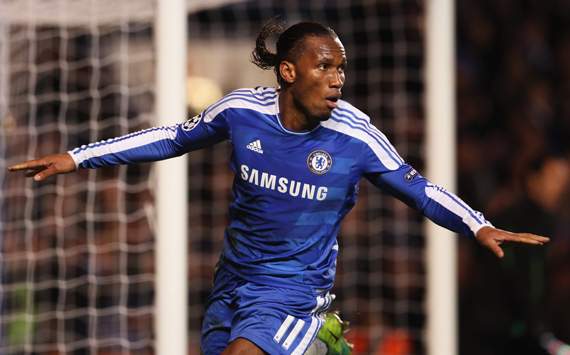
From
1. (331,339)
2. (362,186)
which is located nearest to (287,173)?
(331,339)

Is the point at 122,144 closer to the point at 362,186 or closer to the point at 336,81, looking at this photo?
the point at 336,81

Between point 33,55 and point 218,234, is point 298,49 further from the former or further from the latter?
point 218,234

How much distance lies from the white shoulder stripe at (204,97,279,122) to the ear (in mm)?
105

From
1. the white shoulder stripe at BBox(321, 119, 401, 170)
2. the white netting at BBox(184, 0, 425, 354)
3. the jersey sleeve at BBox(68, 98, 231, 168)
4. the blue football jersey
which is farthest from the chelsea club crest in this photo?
the white netting at BBox(184, 0, 425, 354)

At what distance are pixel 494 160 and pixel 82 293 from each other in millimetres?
3122

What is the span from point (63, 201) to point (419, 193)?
390 cm

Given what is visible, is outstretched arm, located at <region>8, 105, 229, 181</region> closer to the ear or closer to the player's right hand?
the player's right hand

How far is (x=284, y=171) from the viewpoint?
159 inches

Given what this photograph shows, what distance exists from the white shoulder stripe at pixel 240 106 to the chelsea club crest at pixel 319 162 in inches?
8.4

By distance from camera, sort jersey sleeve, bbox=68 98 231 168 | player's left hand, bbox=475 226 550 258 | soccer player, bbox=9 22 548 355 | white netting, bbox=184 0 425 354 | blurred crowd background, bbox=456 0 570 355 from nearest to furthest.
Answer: player's left hand, bbox=475 226 550 258, soccer player, bbox=9 22 548 355, jersey sleeve, bbox=68 98 231 168, blurred crowd background, bbox=456 0 570 355, white netting, bbox=184 0 425 354

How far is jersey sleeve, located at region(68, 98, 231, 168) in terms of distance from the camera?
13.4ft

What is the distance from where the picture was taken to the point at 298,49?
4035 mm

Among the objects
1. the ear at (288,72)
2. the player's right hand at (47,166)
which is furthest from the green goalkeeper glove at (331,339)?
the player's right hand at (47,166)

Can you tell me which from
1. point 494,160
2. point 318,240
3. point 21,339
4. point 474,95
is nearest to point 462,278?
point 494,160
